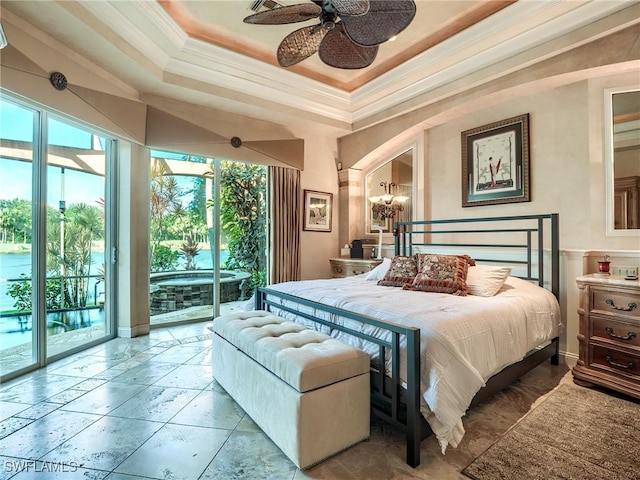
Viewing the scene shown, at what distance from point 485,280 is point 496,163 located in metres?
1.60

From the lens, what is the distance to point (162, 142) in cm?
390

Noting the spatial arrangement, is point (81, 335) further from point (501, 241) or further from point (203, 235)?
point (501, 241)

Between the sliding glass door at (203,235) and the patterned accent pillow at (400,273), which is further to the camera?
the sliding glass door at (203,235)

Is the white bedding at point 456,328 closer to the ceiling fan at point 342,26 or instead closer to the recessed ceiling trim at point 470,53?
the ceiling fan at point 342,26

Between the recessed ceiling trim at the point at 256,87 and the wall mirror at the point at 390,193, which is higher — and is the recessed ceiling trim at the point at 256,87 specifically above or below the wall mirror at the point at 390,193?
above

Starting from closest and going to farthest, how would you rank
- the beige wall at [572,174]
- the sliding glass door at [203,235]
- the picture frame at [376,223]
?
the beige wall at [572,174]
the sliding glass door at [203,235]
the picture frame at [376,223]

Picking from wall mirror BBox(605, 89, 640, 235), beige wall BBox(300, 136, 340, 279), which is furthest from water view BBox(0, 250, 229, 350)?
wall mirror BBox(605, 89, 640, 235)

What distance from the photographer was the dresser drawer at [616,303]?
231cm


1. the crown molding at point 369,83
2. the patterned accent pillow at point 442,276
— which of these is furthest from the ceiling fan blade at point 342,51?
the patterned accent pillow at point 442,276

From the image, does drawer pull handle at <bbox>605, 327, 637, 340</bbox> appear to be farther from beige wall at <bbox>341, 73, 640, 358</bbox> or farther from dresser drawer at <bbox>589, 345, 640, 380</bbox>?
beige wall at <bbox>341, 73, 640, 358</bbox>

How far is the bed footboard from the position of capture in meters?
1.63

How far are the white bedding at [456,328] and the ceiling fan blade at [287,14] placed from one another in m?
1.97

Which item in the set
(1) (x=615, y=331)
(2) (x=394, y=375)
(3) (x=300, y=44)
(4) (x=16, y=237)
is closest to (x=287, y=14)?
(3) (x=300, y=44)

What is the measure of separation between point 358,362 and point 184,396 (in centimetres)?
145
